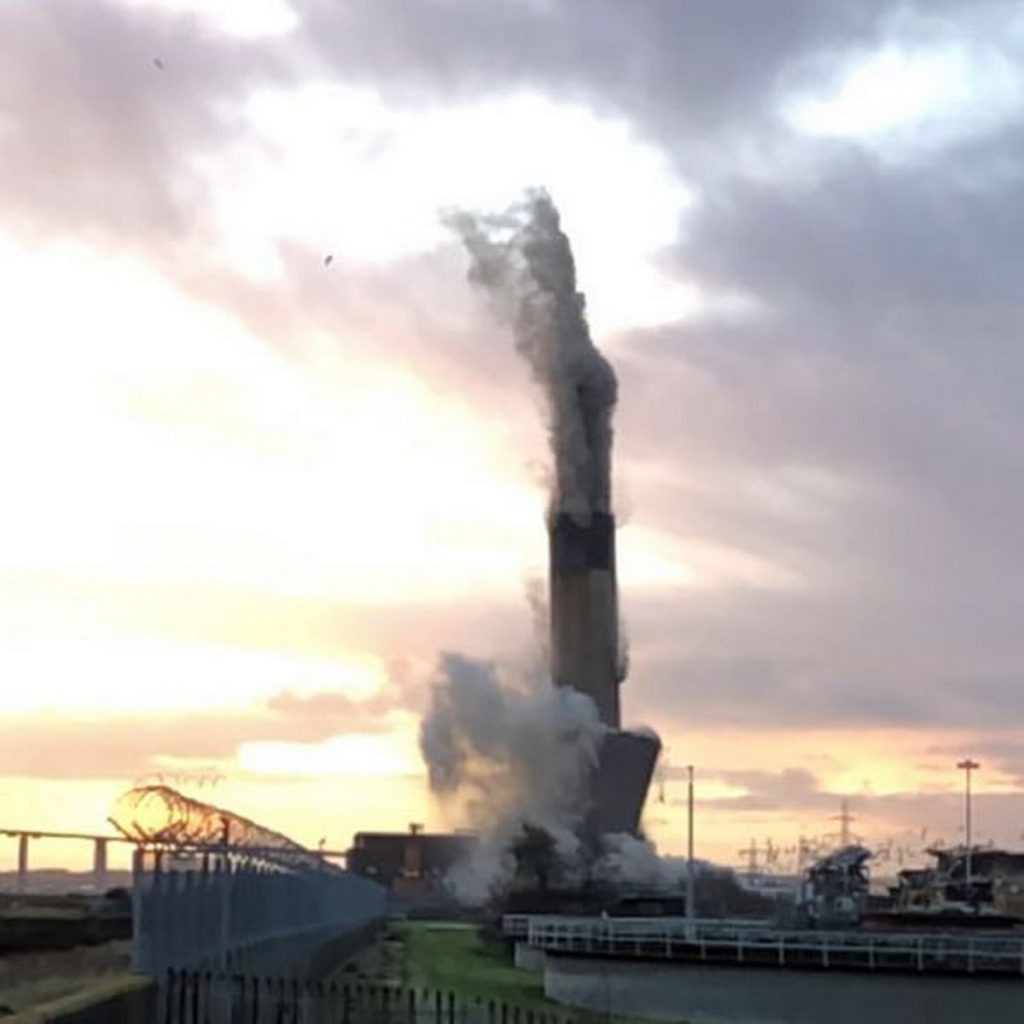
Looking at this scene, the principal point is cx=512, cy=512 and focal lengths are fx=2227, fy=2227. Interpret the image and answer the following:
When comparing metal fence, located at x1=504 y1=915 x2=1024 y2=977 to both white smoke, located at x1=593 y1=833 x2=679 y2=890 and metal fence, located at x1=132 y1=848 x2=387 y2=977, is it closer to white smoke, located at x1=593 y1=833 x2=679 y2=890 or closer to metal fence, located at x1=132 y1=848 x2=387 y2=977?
metal fence, located at x1=132 y1=848 x2=387 y2=977

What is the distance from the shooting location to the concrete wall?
57.2m

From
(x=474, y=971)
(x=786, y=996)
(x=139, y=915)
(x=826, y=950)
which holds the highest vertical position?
(x=139, y=915)

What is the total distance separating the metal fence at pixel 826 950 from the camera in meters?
58.7

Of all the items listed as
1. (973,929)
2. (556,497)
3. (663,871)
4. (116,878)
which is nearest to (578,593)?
(556,497)

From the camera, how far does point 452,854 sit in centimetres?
16938

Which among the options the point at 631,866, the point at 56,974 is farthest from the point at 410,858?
the point at 56,974

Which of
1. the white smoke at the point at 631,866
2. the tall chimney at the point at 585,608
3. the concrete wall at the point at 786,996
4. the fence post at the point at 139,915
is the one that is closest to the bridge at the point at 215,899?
the fence post at the point at 139,915

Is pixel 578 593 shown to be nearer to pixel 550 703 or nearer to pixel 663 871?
pixel 550 703

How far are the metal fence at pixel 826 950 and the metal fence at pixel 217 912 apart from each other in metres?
23.5

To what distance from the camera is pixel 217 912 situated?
25.2 m

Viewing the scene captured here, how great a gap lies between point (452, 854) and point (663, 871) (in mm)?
20772

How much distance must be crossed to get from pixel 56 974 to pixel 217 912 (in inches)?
98.3

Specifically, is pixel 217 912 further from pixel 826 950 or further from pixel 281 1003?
pixel 826 950

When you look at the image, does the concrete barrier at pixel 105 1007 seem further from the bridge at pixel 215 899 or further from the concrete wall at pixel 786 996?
the concrete wall at pixel 786 996
